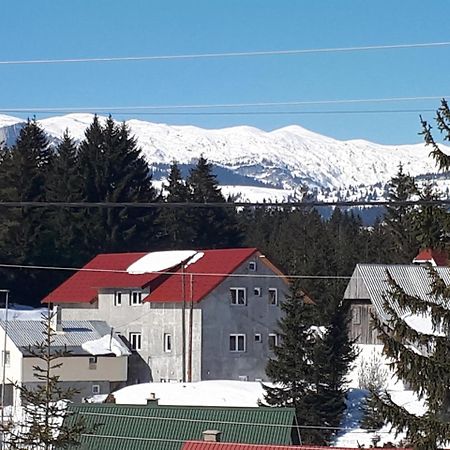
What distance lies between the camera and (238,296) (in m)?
52.6

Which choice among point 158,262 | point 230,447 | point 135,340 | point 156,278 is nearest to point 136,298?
point 156,278

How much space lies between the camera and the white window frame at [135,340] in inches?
2079

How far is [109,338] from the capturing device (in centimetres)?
5091

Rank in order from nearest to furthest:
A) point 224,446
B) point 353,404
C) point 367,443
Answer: point 224,446, point 367,443, point 353,404

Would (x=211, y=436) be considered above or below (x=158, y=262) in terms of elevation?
below

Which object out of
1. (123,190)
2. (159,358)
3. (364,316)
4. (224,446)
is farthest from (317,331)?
(123,190)

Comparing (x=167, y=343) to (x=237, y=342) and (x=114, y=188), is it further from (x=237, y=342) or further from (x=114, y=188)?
(x=114, y=188)

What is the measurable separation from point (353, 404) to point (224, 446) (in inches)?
746

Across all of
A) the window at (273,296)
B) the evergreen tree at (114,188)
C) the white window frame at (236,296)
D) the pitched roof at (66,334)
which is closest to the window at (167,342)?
the pitched roof at (66,334)

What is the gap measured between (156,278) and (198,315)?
395 cm

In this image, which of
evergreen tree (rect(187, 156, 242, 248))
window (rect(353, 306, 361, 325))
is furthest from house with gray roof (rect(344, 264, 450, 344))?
evergreen tree (rect(187, 156, 242, 248))

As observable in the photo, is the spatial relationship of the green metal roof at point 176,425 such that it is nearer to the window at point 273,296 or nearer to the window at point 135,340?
the window at point 135,340

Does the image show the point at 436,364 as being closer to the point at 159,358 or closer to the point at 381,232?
the point at 159,358

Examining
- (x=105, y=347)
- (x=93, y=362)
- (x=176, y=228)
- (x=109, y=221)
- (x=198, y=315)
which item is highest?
(x=176, y=228)
